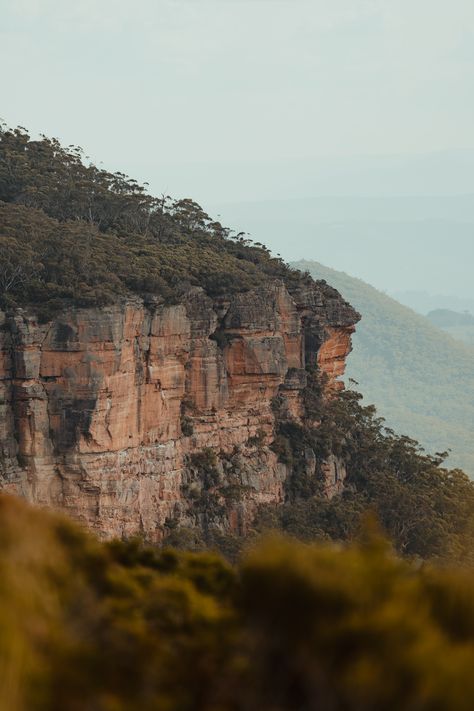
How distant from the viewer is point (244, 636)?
16203mm

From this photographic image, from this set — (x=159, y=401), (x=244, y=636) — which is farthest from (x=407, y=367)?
(x=244, y=636)

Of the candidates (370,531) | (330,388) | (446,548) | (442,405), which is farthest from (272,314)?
(442,405)

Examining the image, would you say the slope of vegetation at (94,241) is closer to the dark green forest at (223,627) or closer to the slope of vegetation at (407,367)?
the dark green forest at (223,627)

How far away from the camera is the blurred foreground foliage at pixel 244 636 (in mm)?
13922

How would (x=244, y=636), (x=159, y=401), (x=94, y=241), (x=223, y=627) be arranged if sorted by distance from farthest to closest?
(x=94, y=241)
(x=159, y=401)
(x=223, y=627)
(x=244, y=636)

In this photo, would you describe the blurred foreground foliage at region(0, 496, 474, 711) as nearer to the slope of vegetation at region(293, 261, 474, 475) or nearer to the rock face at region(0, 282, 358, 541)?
the rock face at region(0, 282, 358, 541)

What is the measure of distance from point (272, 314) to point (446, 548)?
11329 millimetres

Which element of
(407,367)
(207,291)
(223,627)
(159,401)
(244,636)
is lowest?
(407,367)

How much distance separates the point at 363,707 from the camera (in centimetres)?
1384

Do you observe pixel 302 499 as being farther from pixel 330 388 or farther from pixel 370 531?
pixel 370 531

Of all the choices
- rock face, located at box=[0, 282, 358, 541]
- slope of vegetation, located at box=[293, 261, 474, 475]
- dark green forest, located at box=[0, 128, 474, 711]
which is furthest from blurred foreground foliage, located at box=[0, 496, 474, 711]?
slope of vegetation, located at box=[293, 261, 474, 475]

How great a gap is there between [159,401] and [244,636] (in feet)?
104

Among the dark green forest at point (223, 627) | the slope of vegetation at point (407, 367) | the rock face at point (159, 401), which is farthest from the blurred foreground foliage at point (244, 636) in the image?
the slope of vegetation at point (407, 367)

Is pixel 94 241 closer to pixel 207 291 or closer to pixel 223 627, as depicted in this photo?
pixel 207 291
